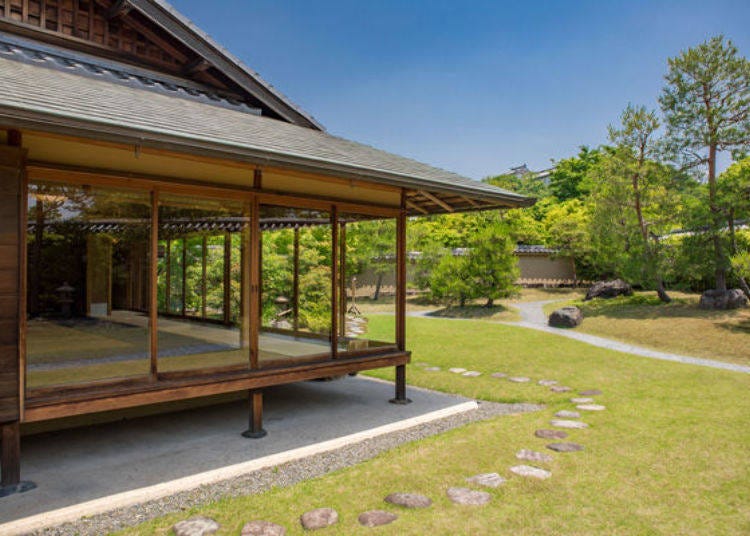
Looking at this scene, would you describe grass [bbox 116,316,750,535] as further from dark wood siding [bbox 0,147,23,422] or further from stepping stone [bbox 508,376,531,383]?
dark wood siding [bbox 0,147,23,422]

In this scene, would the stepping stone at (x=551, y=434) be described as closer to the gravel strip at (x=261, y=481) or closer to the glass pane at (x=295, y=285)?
the gravel strip at (x=261, y=481)

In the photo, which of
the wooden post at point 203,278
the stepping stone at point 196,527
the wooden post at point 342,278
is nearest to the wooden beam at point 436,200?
the wooden post at point 342,278

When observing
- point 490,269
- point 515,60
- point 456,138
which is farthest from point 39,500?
point 456,138

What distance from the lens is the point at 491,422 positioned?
17.0ft

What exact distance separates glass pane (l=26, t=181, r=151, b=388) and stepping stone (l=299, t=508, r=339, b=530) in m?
1.89

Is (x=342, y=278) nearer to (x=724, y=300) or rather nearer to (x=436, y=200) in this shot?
(x=436, y=200)

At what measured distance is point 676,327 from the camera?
11312 millimetres

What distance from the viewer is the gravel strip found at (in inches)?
119

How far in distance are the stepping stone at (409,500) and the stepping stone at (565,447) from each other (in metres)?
1.49

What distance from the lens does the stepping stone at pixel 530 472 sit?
12.1ft

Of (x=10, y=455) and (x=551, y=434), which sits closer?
(x=10, y=455)

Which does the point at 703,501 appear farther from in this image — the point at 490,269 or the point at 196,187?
the point at 490,269

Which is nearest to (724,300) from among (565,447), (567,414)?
(567,414)

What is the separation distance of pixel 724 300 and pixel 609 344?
12.5ft
